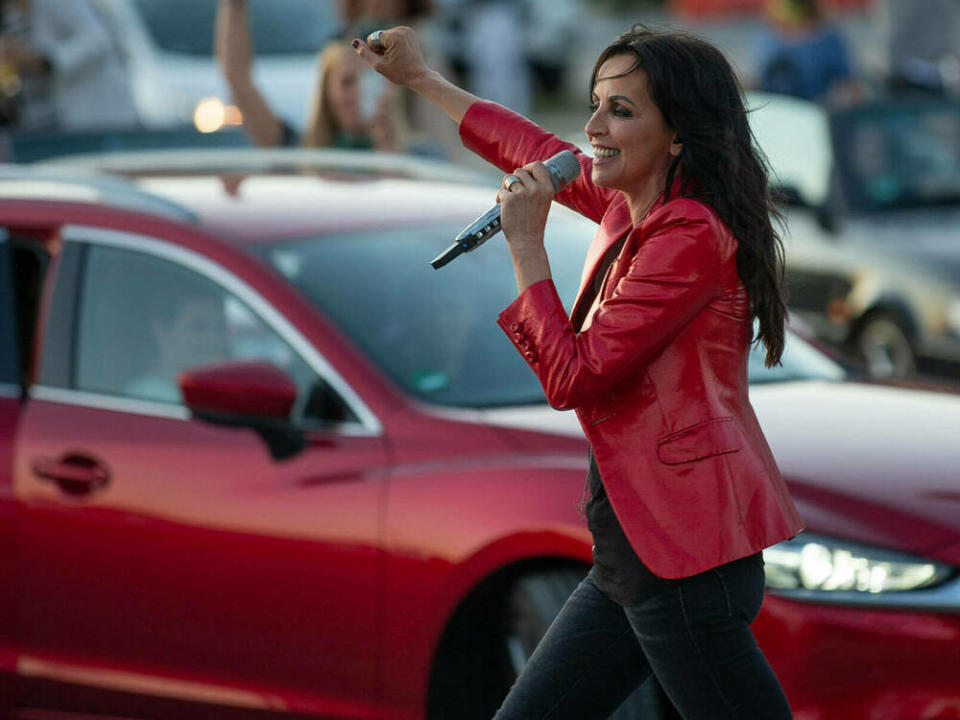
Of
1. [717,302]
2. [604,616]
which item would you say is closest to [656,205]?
[717,302]

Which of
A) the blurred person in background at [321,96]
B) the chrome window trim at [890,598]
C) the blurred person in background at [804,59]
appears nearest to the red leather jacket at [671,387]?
the chrome window trim at [890,598]

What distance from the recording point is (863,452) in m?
4.18

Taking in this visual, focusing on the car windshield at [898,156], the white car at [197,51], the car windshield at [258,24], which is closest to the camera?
the car windshield at [898,156]

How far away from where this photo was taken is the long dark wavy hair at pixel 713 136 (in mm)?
2867

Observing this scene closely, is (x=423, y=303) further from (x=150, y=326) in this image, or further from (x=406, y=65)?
(x=406, y=65)

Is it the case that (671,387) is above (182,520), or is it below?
above

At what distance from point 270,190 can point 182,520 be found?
1145 millimetres

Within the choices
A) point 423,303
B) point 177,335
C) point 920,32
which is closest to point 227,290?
point 177,335

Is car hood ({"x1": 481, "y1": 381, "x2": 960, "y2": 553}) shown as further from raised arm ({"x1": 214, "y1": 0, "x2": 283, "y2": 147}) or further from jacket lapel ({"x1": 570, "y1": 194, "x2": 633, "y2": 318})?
raised arm ({"x1": 214, "y1": 0, "x2": 283, "y2": 147})

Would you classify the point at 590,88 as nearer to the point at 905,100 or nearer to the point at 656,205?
the point at 656,205

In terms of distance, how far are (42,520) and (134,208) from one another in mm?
838

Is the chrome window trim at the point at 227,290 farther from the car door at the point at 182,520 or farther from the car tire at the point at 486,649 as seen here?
Result: the car tire at the point at 486,649

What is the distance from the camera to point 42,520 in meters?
4.43

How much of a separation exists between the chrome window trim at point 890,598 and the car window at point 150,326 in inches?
57.6
